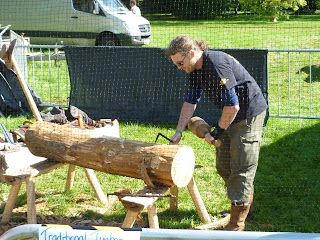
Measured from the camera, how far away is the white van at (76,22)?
1447cm

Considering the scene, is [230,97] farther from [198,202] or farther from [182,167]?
[198,202]

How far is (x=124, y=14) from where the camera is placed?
15.4 meters

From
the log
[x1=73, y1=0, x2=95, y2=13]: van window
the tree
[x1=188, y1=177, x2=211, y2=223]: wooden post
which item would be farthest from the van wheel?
[x1=188, y1=177, x2=211, y2=223]: wooden post

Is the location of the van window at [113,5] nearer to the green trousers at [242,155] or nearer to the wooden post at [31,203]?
the wooden post at [31,203]

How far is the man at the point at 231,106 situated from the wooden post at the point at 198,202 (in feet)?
1.11

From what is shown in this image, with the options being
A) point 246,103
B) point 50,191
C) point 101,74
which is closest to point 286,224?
point 246,103

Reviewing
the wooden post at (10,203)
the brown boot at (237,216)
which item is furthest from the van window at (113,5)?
the brown boot at (237,216)

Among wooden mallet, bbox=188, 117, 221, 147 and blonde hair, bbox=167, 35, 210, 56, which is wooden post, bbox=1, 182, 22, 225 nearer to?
wooden mallet, bbox=188, 117, 221, 147

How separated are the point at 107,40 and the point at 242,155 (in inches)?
423

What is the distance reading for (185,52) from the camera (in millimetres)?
4059

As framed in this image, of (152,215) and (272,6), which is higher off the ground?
(272,6)

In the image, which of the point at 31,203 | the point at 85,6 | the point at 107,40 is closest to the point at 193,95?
the point at 31,203

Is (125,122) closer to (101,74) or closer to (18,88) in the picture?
(101,74)

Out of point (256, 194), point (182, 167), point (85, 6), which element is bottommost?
point (256, 194)
